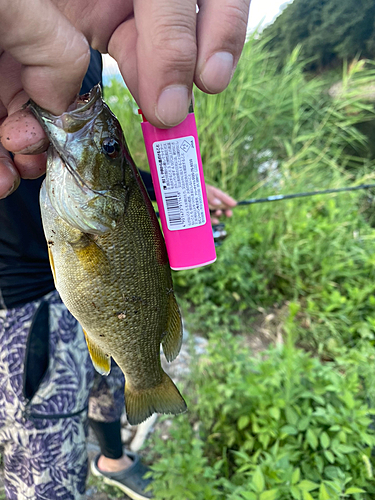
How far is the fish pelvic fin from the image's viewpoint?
1028mm

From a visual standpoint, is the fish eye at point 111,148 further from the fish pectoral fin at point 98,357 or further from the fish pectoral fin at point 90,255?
the fish pectoral fin at point 98,357

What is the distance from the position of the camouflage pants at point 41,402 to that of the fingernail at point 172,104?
104 centimetres

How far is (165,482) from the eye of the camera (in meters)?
1.56

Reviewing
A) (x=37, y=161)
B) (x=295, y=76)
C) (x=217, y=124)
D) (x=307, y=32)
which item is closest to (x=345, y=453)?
(x=37, y=161)

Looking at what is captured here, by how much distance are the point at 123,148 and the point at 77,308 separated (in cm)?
44

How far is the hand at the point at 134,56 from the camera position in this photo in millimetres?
587

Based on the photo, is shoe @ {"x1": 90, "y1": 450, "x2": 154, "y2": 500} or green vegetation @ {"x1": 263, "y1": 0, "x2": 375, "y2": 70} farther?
green vegetation @ {"x1": 263, "y1": 0, "x2": 375, "y2": 70}

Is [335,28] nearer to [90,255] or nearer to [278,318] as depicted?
[278,318]

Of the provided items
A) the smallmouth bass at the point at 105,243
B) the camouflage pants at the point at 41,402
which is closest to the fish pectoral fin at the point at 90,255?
the smallmouth bass at the point at 105,243

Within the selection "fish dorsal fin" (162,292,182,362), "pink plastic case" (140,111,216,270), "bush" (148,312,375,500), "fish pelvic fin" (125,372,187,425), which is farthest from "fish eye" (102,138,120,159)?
"bush" (148,312,375,500)

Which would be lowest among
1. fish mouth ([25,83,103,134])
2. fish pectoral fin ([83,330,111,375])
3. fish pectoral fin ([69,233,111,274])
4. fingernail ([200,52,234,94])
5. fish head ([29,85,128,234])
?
fish pectoral fin ([83,330,111,375])

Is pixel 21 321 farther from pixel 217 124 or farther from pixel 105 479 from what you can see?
pixel 217 124

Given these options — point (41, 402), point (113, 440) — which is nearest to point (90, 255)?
point (41, 402)

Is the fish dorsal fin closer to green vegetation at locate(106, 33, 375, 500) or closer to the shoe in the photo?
green vegetation at locate(106, 33, 375, 500)
